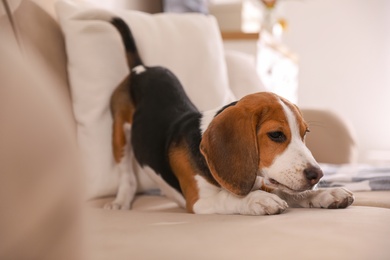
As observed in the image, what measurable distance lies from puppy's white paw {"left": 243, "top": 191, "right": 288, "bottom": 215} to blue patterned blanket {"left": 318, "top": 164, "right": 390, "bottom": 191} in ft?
1.22

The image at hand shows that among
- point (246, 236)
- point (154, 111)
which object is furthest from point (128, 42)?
point (246, 236)

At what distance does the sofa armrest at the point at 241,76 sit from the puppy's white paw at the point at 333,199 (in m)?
0.83

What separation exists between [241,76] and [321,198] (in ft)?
3.19

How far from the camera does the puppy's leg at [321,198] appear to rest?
112 centimetres

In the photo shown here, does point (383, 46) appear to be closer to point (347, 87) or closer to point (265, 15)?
point (347, 87)

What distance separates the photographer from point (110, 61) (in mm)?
1644

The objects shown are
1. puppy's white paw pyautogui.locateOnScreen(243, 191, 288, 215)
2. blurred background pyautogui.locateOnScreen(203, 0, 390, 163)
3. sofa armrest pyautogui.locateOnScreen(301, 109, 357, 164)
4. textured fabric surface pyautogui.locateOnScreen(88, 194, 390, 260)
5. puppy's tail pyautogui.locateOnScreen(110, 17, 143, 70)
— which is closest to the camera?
textured fabric surface pyautogui.locateOnScreen(88, 194, 390, 260)

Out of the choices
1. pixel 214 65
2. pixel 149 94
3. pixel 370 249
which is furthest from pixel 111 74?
pixel 370 249

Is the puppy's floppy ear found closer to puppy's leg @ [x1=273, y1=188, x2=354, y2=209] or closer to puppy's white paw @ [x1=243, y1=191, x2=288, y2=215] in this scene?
puppy's white paw @ [x1=243, y1=191, x2=288, y2=215]

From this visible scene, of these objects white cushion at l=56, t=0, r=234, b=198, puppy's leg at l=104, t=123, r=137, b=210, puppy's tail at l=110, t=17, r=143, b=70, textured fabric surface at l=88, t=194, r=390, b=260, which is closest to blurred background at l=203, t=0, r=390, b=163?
white cushion at l=56, t=0, r=234, b=198

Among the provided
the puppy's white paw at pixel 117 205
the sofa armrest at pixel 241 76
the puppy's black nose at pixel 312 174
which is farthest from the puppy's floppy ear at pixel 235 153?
the sofa armrest at pixel 241 76

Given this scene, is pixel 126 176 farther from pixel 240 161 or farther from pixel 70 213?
pixel 70 213

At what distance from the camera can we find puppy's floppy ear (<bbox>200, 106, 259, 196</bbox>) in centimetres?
108

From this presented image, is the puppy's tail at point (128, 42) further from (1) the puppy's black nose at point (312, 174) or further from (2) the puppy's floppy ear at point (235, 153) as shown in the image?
(1) the puppy's black nose at point (312, 174)
